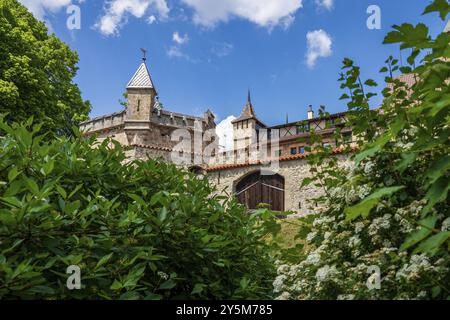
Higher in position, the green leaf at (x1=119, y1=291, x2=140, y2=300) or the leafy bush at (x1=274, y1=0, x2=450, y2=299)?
the leafy bush at (x1=274, y1=0, x2=450, y2=299)

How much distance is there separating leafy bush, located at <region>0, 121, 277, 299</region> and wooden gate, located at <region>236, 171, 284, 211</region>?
13.9m

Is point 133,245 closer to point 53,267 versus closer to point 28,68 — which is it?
point 53,267

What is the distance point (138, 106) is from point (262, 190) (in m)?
16.2

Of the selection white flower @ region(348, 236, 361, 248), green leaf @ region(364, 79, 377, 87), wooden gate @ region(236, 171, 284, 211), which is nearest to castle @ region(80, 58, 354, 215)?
wooden gate @ region(236, 171, 284, 211)

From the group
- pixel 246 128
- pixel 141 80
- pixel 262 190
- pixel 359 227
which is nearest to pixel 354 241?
pixel 359 227

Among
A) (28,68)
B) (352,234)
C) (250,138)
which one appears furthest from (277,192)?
(250,138)

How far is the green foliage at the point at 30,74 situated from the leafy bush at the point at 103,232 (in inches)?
508

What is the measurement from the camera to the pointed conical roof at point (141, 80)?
94.8 feet

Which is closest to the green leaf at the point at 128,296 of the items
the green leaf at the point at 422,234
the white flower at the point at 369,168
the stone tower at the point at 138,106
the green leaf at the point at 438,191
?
the green leaf at the point at 422,234

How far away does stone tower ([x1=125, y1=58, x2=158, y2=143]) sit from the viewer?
28734mm

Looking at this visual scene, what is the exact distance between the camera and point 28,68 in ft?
53.1

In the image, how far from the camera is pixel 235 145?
35.0m

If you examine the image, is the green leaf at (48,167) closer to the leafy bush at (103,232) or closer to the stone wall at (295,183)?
the leafy bush at (103,232)

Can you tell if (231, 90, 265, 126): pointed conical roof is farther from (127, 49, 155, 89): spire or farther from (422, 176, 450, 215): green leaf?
(422, 176, 450, 215): green leaf
